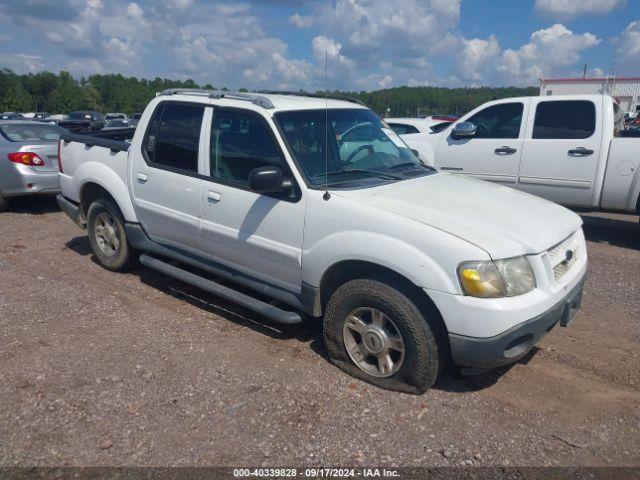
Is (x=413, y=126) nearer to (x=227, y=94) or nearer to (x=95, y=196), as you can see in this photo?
(x=95, y=196)

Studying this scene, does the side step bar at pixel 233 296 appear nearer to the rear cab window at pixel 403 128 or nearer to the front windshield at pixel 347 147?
the front windshield at pixel 347 147

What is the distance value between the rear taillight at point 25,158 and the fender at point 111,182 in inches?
135

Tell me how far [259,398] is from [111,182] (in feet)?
10.1

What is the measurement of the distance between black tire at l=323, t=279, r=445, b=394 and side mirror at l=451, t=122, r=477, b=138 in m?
5.37

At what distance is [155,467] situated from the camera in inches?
115

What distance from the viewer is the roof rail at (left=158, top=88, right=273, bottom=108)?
434 centimetres

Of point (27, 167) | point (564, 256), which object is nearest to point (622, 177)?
point (564, 256)

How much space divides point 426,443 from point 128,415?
1.84 metres

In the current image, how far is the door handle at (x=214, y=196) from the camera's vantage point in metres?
4.44

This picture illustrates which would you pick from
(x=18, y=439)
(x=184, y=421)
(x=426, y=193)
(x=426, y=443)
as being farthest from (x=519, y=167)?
(x=18, y=439)

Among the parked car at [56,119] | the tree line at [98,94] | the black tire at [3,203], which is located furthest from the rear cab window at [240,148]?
the tree line at [98,94]

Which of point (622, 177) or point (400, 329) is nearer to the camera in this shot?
point (400, 329)

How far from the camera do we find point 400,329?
3453 millimetres

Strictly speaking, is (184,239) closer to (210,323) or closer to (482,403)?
(210,323)
